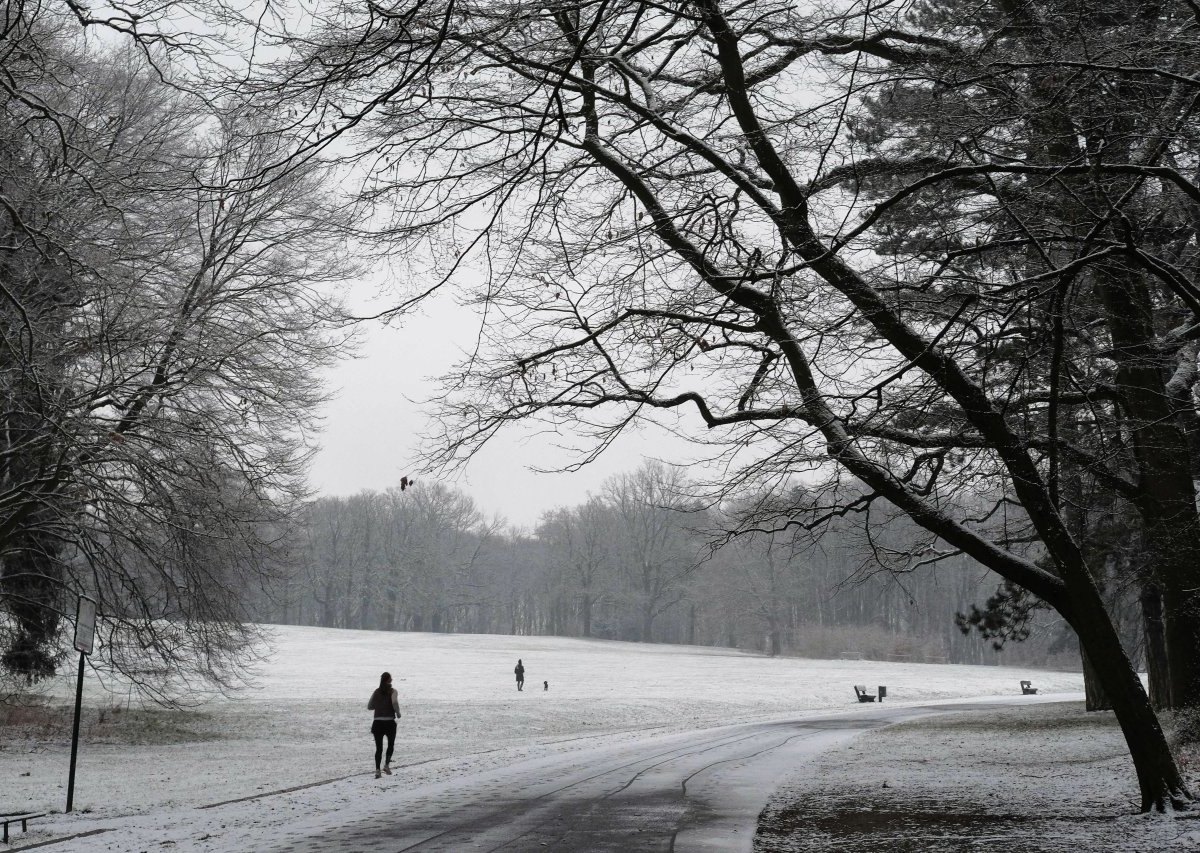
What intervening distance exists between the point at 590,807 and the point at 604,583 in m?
94.9

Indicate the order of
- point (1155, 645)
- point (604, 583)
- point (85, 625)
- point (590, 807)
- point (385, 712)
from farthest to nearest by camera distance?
1. point (604, 583)
2. point (1155, 645)
3. point (385, 712)
4. point (85, 625)
5. point (590, 807)

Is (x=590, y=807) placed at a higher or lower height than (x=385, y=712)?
lower

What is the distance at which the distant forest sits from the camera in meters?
93.4

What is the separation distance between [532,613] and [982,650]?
56565 millimetres

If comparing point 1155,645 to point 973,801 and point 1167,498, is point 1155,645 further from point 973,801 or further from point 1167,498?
point 973,801

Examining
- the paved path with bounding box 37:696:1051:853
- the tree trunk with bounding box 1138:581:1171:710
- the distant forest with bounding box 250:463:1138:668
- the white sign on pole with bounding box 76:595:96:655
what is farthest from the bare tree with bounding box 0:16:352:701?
the distant forest with bounding box 250:463:1138:668

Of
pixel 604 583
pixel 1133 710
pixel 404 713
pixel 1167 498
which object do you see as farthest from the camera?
pixel 604 583

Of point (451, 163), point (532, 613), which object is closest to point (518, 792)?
point (451, 163)

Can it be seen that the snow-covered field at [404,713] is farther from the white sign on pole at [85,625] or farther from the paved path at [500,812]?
the white sign on pole at [85,625]

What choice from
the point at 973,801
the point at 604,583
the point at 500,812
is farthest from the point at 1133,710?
the point at 604,583

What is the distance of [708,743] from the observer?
2189 centimetres

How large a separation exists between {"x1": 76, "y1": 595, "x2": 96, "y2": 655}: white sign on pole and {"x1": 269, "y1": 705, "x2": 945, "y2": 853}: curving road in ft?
13.7

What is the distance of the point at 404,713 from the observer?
3181 cm

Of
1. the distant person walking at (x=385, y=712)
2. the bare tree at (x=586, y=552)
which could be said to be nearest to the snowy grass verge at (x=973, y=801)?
the distant person walking at (x=385, y=712)
